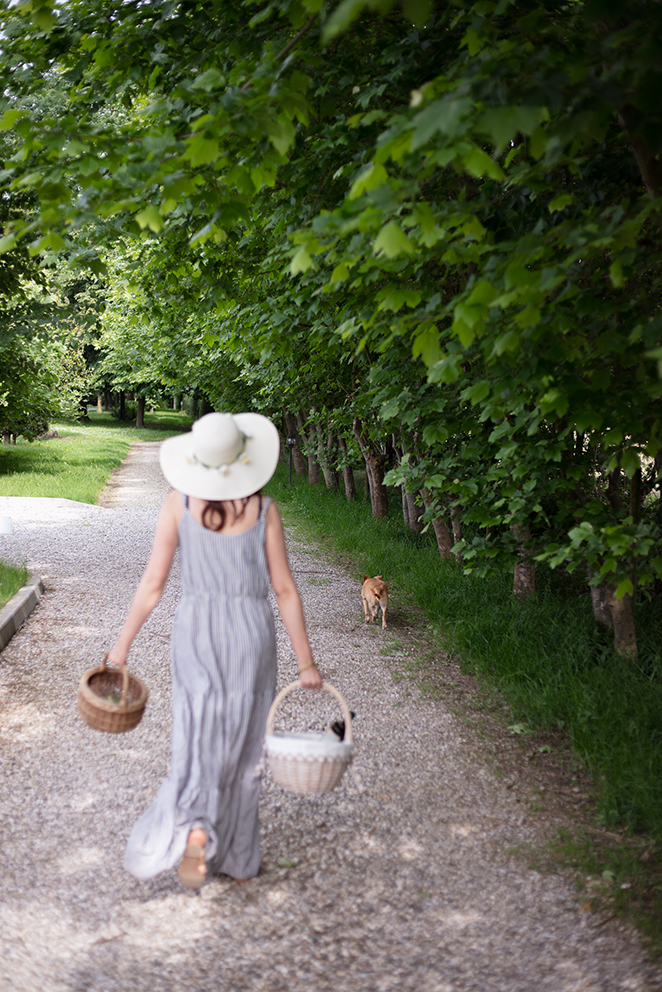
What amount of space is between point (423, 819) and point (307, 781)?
1.29 meters

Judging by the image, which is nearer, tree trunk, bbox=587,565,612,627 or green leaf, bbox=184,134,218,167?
green leaf, bbox=184,134,218,167

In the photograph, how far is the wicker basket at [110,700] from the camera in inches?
133

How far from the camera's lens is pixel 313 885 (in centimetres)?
355

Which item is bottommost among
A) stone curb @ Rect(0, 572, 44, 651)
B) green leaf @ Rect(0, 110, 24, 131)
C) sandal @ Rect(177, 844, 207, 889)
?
stone curb @ Rect(0, 572, 44, 651)

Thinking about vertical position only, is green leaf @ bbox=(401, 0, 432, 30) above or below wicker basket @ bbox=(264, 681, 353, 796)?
above

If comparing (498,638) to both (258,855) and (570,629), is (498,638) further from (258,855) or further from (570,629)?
(258,855)

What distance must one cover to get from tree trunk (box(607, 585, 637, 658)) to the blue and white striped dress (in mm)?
3373

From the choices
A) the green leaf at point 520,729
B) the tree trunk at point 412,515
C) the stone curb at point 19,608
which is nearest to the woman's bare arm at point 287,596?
the green leaf at point 520,729

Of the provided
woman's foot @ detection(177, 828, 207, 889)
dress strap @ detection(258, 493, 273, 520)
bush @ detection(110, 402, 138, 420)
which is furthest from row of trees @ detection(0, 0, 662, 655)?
bush @ detection(110, 402, 138, 420)

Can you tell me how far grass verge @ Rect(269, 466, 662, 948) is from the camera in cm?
375

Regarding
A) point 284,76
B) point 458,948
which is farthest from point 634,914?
point 284,76

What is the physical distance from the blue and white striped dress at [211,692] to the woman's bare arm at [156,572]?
5 cm

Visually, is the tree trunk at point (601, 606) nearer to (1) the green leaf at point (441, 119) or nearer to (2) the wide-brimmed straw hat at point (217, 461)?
(2) the wide-brimmed straw hat at point (217, 461)

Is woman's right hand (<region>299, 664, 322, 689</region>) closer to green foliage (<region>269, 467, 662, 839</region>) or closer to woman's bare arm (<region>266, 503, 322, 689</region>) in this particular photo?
woman's bare arm (<region>266, 503, 322, 689</region>)
